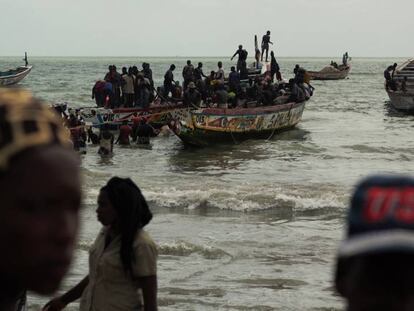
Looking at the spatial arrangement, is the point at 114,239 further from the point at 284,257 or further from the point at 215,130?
the point at 215,130

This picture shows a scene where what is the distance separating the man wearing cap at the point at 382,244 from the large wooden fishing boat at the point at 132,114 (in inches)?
963

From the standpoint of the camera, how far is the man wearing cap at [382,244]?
→ 122 centimetres

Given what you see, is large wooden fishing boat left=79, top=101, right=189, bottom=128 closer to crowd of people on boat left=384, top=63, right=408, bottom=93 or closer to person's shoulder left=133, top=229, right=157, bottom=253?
crowd of people on boat left=384, top=63, right=408, bottom=93

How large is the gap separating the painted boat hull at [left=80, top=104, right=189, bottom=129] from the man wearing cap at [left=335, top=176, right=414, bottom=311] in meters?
24.3

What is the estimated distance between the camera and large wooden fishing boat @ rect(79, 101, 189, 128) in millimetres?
26453

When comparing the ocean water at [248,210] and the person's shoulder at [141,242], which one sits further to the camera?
the ocean water at [248,210]

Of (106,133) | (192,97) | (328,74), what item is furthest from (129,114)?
(328,74)

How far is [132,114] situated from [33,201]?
26.5m

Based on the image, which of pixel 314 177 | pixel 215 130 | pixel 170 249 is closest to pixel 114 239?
pixel 170 249

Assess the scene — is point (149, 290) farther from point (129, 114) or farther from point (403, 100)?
point (403, 100)

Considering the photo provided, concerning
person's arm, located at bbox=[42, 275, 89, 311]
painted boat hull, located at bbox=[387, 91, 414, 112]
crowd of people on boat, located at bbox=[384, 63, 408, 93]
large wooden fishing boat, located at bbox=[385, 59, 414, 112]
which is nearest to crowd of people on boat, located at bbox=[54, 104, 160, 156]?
crowd of people on boat, located at bbox=[384, 63, 408, 93]

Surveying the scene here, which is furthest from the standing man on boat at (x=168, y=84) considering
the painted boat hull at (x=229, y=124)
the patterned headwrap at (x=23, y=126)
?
the patterned headwrap at (x=23, y=126)

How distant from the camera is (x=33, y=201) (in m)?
1.20

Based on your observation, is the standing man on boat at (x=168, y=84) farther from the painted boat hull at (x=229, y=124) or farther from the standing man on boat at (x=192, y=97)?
the painted boat hull at (x=229, y=124)
